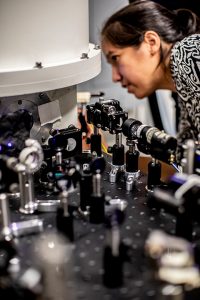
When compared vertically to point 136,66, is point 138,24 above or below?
above

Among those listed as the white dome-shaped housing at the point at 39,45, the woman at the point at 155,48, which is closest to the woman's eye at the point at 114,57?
the woman at the point at 155,48

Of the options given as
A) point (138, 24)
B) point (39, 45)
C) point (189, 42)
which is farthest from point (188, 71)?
point (39, 45)

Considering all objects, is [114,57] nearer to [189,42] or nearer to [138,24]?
[138,24]

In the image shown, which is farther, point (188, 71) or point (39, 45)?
point (188, 71)

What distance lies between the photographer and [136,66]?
52.9 inches

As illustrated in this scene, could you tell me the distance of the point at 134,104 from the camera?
7.10 feet

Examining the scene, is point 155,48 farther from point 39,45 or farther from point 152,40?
point 39,45

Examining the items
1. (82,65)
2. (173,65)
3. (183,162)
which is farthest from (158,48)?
(183,162)

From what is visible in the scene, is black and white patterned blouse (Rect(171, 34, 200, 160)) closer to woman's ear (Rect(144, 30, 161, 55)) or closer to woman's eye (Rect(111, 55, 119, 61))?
woman's ear (Rect(144, 30, 161, 55))

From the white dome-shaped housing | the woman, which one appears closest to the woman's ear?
the woman

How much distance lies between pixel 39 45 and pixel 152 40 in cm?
37

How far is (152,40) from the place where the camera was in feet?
4.26

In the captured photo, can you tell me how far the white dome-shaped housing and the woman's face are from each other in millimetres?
163

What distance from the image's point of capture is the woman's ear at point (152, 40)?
1289 mm
